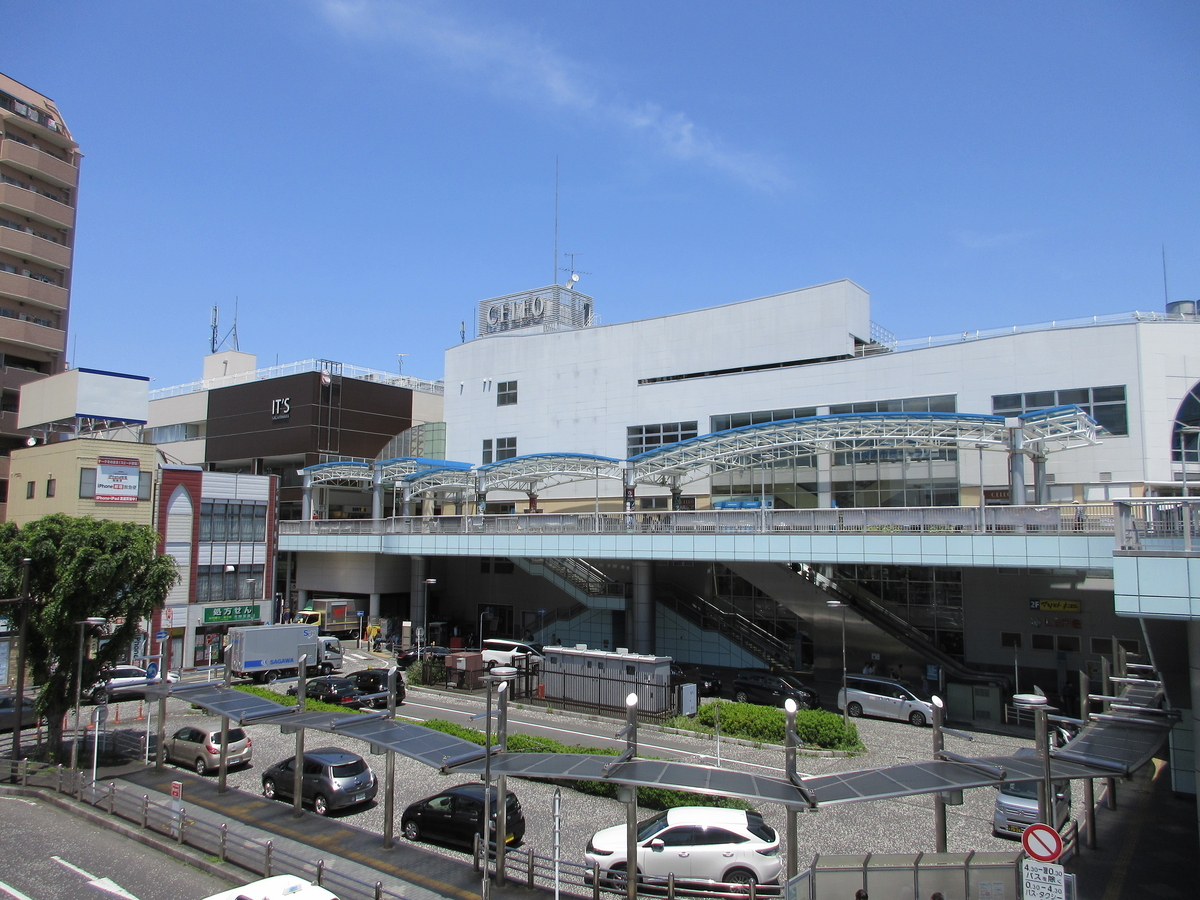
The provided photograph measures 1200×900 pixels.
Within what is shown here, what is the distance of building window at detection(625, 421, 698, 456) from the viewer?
1759 inches

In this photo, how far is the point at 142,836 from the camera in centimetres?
1681

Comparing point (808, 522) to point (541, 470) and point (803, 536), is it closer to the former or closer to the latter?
point (803, 536)

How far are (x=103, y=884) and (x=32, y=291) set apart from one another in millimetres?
58257

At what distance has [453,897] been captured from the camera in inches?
547

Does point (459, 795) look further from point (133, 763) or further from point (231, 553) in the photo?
point (231, 553)

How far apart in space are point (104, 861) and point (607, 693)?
17.3 meters

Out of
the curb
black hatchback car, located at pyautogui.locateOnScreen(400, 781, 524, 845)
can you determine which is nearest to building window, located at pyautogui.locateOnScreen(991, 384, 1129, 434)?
black hatchback car, located at pyautogui.locateOnScreen(400, 781, 524, 845)

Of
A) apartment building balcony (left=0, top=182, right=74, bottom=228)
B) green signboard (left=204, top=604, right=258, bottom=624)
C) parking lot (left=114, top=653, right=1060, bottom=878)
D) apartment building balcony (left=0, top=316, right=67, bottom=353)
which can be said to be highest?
apartment building balcony (left=0, top=182, right=74, bottom=228)

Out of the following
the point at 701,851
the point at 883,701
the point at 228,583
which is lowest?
the point at 883,701

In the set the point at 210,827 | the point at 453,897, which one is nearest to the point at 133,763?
the point at 210,827

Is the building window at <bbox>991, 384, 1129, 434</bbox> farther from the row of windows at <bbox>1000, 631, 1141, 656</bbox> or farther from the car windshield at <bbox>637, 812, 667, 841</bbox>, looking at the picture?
the car windshield at <bbox>637, 812, 667, 841</bbox>

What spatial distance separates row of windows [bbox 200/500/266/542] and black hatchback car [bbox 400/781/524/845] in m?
31.5

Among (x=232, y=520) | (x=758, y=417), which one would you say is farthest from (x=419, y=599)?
(x=758, y=417)

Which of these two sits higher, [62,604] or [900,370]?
[900,370]
